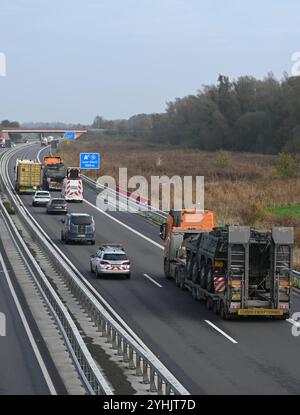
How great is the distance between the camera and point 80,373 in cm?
2066

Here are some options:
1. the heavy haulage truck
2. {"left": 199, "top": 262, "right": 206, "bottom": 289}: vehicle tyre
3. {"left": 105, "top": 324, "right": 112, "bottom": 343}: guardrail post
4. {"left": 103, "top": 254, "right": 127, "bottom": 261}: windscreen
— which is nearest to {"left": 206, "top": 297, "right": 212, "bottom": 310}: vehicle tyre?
the heavy haulage truck

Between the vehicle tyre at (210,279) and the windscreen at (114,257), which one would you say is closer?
the vehicle tyre at (210,279)

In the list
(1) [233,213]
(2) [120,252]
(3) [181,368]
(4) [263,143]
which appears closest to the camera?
(3) [181,368]

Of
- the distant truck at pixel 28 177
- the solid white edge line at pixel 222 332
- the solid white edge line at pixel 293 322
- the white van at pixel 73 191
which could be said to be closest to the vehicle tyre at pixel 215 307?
the solid white edge line at pixel 222 332

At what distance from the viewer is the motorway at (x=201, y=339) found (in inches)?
862

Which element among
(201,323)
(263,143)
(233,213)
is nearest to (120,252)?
(201,323)

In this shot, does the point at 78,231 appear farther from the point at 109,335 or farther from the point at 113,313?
the point at 109,335

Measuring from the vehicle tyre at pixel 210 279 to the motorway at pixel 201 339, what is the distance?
34.1 inches

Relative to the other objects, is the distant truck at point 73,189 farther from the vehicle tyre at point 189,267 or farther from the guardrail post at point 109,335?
the guardrail post at point 109,335

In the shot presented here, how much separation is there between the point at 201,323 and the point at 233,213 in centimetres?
3773

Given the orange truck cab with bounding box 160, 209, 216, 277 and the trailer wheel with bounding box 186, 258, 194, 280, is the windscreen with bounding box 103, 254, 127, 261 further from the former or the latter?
the trailer wheel with bounding box 186, 258, 194, 280

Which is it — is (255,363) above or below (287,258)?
below

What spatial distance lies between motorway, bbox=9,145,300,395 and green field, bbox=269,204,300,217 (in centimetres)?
2424
